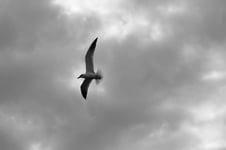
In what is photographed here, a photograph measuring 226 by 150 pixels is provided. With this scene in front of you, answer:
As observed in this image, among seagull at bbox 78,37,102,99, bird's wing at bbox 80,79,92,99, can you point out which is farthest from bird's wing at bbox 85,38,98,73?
bird's wing at bbox 80,79,92,99

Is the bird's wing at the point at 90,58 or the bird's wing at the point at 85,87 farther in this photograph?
the bird's wing at the point at 85,87

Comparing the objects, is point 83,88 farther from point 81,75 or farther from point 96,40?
point 96,40

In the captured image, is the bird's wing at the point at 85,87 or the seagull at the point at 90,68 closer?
the seagull at the point at 90,68

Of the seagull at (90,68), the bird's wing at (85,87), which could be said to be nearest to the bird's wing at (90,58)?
the seagull at (90,68)

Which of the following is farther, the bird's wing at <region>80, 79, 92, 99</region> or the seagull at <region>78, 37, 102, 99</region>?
the bird's wing at <region>80, 79, 92, 99</region>

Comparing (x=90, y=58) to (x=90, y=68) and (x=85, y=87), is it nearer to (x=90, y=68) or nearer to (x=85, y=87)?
(x=90, y=68)

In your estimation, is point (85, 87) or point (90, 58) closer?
point (90, 58)

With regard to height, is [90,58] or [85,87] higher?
[90,58]

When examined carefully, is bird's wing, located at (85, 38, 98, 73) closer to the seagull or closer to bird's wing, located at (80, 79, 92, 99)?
the seagull

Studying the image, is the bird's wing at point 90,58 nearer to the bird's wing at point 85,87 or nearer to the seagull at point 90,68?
the seagull at point 90,68

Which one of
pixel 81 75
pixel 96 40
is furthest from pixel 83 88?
pixel 96 40

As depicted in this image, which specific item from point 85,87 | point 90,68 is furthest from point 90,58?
point 85,87

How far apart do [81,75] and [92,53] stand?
4.39 m

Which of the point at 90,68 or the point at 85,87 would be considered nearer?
the point at 90,68
